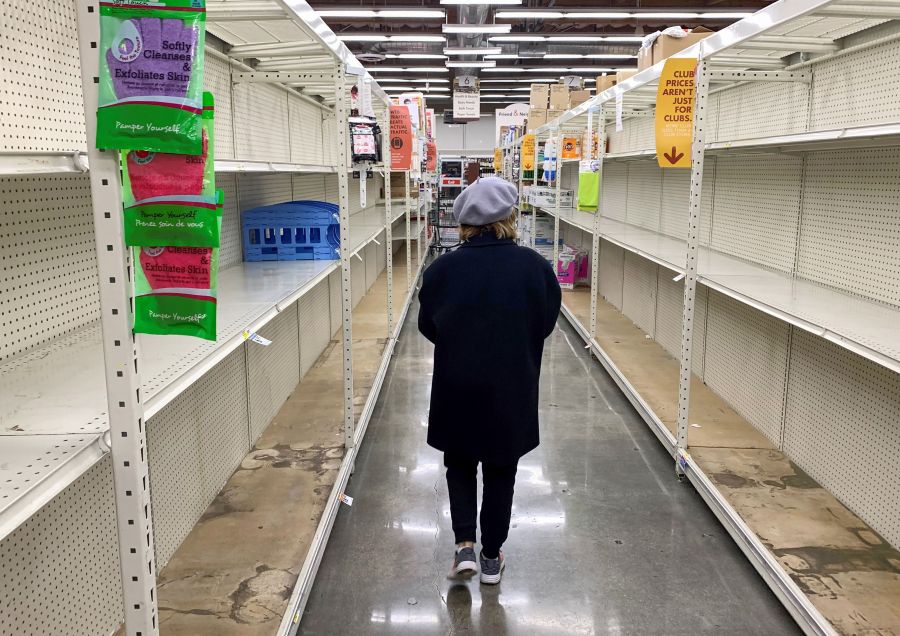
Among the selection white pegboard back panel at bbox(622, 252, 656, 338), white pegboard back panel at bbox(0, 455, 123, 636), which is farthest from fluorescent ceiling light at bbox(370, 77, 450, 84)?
white pegboard back panel at bbox(0, 455, 123, 636)

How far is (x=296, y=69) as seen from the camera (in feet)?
13.0

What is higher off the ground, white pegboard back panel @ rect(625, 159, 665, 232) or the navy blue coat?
white pegboard back panel @ rect(625, 159, 665, 232)

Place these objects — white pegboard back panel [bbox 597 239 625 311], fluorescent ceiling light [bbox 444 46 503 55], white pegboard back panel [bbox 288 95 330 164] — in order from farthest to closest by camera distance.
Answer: fluorescent ceiling light [bbox 444 46 503 55] < white pegboard back panel [bbox 597 239 625 311] < white pegboard back panel [bbox 288 95 330 164]

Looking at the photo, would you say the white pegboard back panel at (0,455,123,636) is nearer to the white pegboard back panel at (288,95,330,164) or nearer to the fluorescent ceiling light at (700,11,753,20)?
the white pegboard back panel at (288,95,330,164)

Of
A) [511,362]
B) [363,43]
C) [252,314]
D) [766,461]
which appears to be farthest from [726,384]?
[363,43]

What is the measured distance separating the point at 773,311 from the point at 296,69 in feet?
9.43

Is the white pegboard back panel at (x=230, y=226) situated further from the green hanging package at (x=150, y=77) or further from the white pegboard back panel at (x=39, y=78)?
the green hanging package at (x=150, y=77)

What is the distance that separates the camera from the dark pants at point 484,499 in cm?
266

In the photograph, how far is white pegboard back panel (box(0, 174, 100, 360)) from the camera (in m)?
1.86

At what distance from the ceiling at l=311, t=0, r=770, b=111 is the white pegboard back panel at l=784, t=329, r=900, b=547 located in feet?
22.2

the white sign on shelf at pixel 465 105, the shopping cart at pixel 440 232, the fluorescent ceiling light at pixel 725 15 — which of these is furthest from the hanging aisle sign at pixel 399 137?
the white sign on shelf at pixel 465 105

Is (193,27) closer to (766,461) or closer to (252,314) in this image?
(252,314)

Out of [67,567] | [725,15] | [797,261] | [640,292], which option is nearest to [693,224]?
[797,261]

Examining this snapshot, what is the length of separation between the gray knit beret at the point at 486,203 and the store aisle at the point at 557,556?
4.88ft
